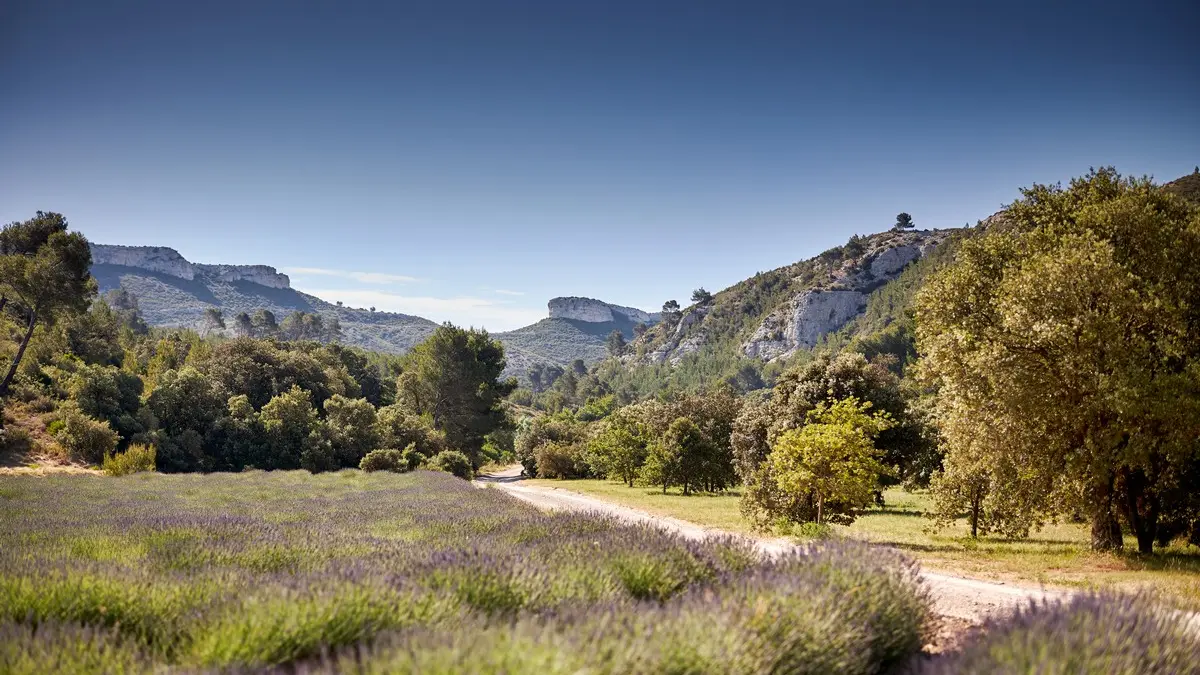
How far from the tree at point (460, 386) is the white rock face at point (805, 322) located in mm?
131187

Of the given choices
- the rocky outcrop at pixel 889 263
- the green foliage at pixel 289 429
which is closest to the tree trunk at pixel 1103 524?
the green foliage at pixel 289 429

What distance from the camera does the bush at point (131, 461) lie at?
90.1ft

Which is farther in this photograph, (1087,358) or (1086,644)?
(1087,358)

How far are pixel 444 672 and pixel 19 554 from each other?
282 inches

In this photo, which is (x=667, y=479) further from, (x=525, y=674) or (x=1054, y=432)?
(x=525, y=674)

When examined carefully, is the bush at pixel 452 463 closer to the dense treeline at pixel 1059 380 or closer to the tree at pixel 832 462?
the dense treeline at pixel 1059 380

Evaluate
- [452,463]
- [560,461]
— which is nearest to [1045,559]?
[452,463]

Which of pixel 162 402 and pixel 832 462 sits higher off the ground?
pixel 832 462

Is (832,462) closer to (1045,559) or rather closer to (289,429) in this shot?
(1045,559)

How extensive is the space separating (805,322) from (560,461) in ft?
460

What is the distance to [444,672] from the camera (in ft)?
9.79

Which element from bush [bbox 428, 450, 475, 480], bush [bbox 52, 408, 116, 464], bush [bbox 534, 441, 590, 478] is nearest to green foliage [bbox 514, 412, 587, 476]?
bush [bbox 534, 441, 590, 478]

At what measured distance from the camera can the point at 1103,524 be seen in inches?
551

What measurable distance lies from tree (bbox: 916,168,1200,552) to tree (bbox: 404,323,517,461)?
48.8 m
